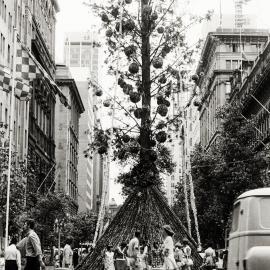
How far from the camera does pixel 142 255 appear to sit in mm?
22844

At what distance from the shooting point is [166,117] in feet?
81.1

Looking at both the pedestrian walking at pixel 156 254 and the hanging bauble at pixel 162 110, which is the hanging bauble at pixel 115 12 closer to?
the hanging bauble at pixel 162 110

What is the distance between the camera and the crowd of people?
73.2 feet

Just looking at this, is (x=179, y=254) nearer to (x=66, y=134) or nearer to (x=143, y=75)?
(x=143, y=75)

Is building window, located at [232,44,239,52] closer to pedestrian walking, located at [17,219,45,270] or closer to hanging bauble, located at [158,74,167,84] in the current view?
hanging bauble, located at [158,74,167,84]

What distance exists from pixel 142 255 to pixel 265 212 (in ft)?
32.7

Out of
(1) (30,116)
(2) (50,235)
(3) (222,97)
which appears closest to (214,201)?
(2) (50,235)

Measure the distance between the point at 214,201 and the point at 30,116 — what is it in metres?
28.8

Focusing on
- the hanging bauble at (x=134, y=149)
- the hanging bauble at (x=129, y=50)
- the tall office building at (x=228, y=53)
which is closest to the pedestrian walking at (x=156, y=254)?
the hanging bauble at (x=134, y=149)

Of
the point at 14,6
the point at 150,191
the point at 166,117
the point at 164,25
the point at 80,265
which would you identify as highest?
the point at 14,6

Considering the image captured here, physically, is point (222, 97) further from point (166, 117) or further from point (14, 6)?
point (166, 117)

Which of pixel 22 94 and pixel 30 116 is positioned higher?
pixel 30 116

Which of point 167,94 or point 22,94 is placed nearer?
point 167,94

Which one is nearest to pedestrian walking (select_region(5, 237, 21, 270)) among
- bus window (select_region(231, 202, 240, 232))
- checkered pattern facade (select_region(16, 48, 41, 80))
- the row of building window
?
bus window (select_region(231, 202, 240, 232))
